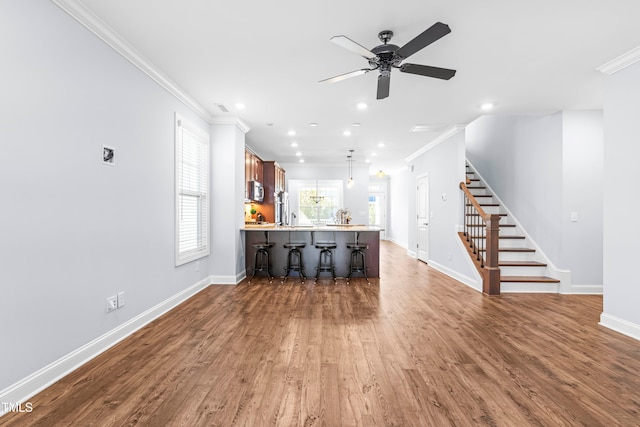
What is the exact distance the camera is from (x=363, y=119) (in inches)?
212

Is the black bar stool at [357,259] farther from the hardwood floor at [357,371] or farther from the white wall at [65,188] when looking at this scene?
the white wall at [65,188]

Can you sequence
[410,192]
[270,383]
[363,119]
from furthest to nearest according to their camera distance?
1. [410,192]
2. [363,119]
3. [270,383]

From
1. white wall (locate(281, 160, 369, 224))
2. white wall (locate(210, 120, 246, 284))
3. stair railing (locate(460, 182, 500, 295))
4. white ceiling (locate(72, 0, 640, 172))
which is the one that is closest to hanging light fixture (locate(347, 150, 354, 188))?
white wall (locate(281, 160, 369, 224))

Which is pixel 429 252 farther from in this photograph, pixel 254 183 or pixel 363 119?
pixel 254 183

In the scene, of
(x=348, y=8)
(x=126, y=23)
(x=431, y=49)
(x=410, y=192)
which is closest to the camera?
(x=348, y=8)

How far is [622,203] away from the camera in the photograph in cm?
329

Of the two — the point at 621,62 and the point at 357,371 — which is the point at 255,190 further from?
the point at 621,62

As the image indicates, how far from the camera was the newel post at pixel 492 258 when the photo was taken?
4727mm

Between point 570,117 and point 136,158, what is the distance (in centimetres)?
608

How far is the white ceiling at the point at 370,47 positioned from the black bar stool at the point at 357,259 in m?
2.32

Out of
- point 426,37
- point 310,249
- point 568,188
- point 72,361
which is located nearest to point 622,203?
point 568,188

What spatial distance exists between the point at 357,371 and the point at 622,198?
3.35m

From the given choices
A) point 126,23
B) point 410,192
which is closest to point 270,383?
point 126,23

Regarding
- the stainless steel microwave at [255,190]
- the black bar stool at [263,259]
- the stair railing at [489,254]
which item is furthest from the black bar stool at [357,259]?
the stainless steel microwave at [255,190]
